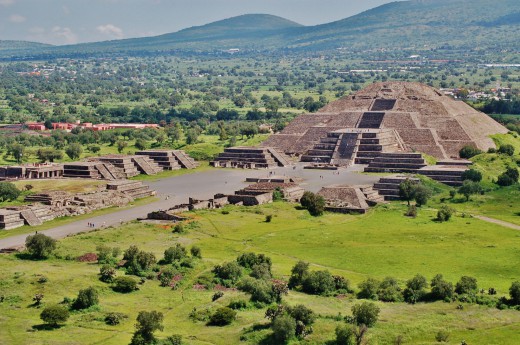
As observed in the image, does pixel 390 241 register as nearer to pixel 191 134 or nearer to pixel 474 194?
pixel 474 194

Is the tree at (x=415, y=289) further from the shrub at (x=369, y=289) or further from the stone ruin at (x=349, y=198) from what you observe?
the stone ruin at (x=349, y=198)

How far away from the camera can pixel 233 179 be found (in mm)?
116375

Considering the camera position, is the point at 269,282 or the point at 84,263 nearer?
the point at 269,282

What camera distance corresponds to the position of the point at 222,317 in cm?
5438

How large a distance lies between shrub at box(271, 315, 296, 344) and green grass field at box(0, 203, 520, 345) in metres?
1.08

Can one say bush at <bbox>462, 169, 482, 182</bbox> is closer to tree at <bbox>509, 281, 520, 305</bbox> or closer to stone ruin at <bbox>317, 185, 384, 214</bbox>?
stone ruin at <bbox>317, 185, 384, 214</bbox>

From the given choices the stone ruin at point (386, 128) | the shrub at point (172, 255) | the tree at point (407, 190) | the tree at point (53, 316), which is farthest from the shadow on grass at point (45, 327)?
the stone ruin at point (386, 128)

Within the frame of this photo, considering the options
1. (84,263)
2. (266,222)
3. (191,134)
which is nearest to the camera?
(84,263)

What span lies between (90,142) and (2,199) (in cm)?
5789

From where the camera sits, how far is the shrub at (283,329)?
168 feet

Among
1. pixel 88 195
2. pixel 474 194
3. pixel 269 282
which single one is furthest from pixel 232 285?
pixel 474 194

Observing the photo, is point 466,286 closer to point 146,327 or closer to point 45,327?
point 146,327

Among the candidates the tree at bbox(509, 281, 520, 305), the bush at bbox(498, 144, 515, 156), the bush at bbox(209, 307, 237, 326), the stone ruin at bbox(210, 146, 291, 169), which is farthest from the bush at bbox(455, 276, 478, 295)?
the stone ruin at bbox(210, 146, 291, 169)

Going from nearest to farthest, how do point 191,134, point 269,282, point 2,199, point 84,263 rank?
point 269,282 < point 84,263 < point 2,199 < point 191,134
